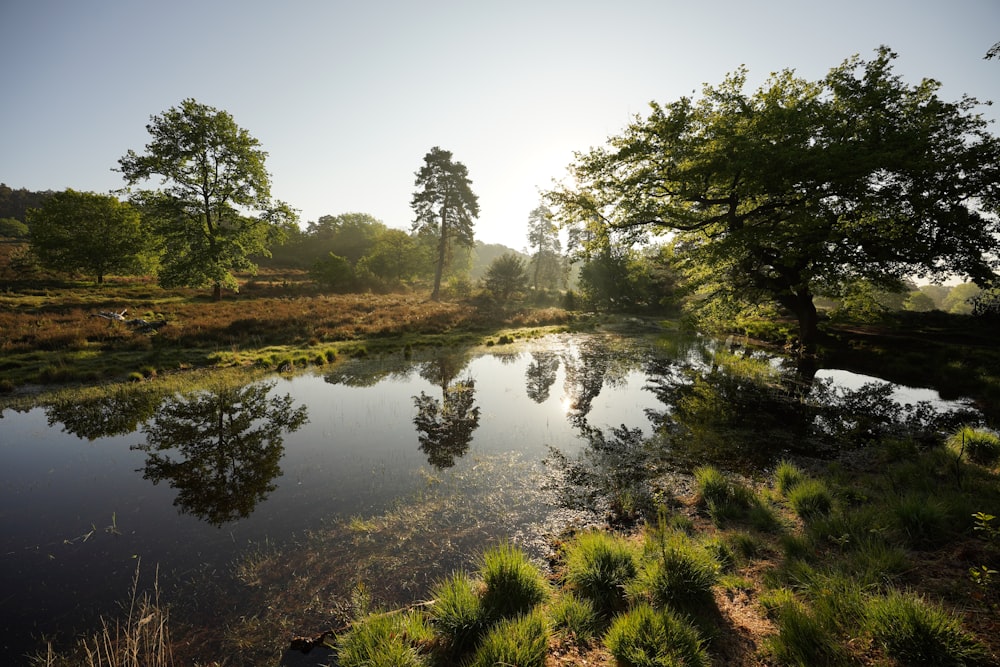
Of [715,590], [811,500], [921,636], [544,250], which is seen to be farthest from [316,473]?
[544,250]

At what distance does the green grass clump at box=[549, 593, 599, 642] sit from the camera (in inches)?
149

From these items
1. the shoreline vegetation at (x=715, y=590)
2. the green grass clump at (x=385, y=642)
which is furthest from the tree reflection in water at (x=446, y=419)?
the green grass clump at (x=385, y=642)

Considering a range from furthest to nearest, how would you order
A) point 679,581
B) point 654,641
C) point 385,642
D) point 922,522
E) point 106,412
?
point 106,412 < point 922,522 < point 679,581 < point 385,642 < point 654,641

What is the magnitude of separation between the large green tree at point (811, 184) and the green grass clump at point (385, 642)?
16890mm

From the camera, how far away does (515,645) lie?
10.9ft

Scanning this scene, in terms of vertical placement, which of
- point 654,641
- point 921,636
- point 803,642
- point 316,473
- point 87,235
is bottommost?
point 316,473

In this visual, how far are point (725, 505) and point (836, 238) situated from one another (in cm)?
1483

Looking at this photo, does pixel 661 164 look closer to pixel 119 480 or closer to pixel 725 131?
pixel 725 131

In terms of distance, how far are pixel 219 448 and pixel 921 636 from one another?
1157 cm

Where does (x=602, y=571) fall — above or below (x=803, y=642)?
below

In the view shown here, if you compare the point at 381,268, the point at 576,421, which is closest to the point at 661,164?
the point at 576,421

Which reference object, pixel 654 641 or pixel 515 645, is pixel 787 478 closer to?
pixel 654 641

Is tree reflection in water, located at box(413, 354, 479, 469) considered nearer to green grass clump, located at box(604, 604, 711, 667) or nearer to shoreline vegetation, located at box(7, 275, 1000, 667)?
shoreline vegetation, located at box(7, 275, 1000, 667)

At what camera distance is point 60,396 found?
37.0 feet
